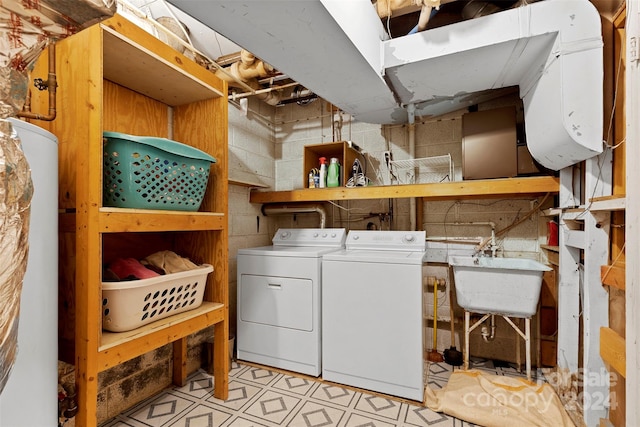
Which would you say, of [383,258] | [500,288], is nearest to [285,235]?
[383,258]

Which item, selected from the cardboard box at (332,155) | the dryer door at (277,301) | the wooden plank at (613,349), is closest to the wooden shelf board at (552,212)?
the wooden plank at (613,349)

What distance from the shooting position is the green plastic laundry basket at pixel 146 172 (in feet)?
4.28

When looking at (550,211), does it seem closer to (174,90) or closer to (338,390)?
(338,390)

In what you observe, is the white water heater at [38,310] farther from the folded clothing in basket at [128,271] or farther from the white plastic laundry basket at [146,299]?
the folded clothing in basket at [128,271]

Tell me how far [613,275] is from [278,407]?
173 centimetres

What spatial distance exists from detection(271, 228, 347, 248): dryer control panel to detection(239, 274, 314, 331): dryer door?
1.64 feet

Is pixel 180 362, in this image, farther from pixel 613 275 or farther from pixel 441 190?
pixel 613 275

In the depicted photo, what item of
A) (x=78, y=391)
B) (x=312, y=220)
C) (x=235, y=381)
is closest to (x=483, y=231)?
(x=312, y=220)

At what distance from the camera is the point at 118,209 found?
4.04 feet

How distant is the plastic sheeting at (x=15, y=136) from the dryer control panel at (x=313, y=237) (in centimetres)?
186

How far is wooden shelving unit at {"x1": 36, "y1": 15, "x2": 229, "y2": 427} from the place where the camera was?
114 cm

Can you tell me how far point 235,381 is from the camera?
1.99m

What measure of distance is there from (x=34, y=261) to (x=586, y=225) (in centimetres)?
216

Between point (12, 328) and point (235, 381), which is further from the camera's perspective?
point (235, 381)
